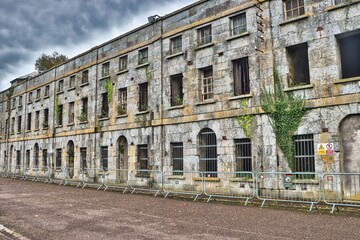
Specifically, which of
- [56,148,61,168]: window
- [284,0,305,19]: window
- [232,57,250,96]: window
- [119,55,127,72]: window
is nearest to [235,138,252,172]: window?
[232,57,250,96]: window

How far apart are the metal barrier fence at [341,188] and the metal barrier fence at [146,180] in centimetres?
845

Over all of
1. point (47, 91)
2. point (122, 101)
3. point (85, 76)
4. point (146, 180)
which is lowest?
point (146, 180)

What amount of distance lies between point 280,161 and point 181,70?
24.6 feet

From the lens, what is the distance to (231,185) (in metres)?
15.0

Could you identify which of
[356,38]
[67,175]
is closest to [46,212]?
[356,38]

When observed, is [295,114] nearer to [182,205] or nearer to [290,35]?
[290,35]

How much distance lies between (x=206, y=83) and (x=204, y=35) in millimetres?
2607

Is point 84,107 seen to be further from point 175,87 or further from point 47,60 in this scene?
point 47,60

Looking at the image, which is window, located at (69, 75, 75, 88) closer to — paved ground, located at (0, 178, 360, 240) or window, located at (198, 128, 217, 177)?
window, located at (198, 128, 217, 177)

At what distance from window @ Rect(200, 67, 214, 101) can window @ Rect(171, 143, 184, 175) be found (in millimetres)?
3000

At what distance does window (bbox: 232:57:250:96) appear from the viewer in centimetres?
1555

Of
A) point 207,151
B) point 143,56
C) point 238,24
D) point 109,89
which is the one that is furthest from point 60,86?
point 238,24

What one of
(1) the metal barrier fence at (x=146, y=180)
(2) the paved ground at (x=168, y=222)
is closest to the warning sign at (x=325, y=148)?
(2) the paved ground at (x=168, y=222)

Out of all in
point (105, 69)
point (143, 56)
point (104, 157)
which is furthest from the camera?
point (105, 69)
